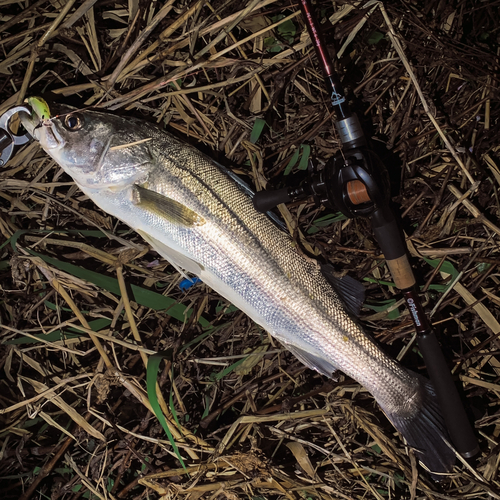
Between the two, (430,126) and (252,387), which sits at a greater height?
(430,126)

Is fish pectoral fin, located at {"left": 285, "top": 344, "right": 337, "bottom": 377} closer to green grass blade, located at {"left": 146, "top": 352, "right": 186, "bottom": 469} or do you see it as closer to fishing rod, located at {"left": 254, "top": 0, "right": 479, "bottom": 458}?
fishing rod, located at {"left": 254, "top": 0, "right": 479, "bottom": 458}

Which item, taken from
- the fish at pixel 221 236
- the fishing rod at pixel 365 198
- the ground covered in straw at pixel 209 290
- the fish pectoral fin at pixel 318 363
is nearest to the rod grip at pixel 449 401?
the fishing rod at pixel 365 198

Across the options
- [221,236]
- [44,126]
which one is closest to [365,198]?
[221,236]

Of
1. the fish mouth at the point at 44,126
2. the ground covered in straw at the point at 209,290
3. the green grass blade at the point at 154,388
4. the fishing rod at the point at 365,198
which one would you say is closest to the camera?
the fishing rod at the point at 365,198

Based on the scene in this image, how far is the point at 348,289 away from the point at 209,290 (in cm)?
89

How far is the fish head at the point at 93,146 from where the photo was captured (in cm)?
204

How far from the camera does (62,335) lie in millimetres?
2439

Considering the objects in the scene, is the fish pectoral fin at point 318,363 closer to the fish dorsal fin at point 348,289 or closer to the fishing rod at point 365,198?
the fish dorsal fin at point 348,289

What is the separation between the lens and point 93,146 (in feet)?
6.73

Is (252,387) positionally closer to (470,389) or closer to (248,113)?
(470,389)

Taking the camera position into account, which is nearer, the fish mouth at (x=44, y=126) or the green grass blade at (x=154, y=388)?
the fish mouth at (x=44, y=126)

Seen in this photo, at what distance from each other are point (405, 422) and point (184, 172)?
6.31 feet

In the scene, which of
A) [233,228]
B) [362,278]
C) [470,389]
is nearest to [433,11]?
[362,278]

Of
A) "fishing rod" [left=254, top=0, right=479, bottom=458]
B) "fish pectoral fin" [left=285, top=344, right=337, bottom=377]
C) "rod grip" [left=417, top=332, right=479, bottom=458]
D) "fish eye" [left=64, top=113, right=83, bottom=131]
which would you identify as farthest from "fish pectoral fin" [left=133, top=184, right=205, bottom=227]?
"rod grip" [left=417, top=332, right=479, bottom=458]
